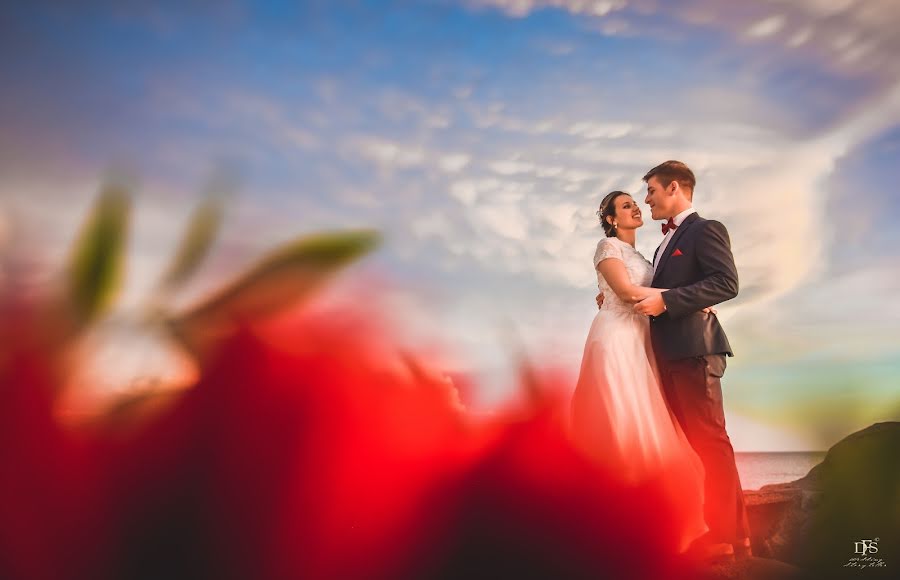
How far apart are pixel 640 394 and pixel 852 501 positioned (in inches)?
98.7

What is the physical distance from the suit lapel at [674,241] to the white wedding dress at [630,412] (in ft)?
0.46

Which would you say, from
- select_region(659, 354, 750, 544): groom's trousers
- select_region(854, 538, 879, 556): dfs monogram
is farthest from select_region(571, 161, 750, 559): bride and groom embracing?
select_region(854, 538, 879, 556): dfs monogram

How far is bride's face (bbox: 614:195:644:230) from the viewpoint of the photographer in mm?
5332

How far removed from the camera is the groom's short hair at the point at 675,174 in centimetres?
516

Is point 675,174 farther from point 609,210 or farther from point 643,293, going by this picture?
point 643,293

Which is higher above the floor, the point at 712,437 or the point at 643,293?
the point at 643,293

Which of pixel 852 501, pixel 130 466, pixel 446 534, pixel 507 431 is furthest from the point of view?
pixel 852 501

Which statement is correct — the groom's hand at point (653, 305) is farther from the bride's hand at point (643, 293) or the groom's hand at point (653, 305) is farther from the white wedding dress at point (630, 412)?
the white wedding dress at point (630, 412)

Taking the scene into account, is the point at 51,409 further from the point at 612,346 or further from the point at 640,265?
the point at 640,265

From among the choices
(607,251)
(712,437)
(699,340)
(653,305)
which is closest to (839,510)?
(712,437)

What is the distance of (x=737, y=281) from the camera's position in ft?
15.7

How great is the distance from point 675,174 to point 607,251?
2.48 feet

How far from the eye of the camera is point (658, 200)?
203 inches

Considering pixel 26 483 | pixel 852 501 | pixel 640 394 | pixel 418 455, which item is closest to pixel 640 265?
pixel 640 394
